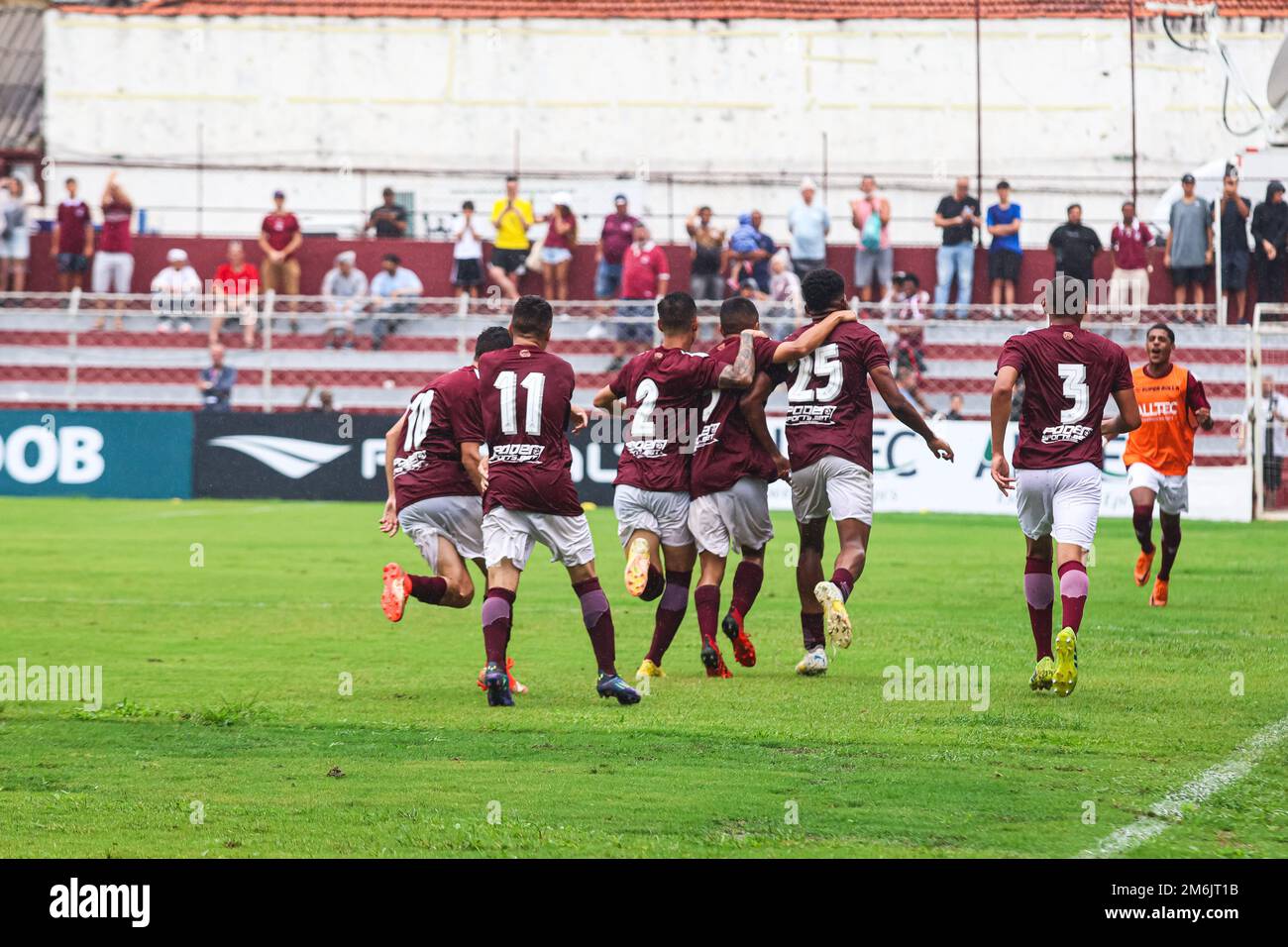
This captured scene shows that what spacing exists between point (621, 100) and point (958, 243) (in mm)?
14229

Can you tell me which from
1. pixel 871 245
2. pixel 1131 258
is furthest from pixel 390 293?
pixel 1131 258

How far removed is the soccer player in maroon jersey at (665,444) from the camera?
1075 centimetres

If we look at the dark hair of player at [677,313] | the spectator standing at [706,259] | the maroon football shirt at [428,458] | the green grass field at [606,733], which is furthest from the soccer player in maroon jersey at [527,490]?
the spectator standing at [706,259]

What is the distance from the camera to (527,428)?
9.98 meters

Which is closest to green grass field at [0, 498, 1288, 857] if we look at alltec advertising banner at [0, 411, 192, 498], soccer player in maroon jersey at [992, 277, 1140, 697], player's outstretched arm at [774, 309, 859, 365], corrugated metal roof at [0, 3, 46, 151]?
soccer player in maroon jersey at [992, 277, 1140, 697]

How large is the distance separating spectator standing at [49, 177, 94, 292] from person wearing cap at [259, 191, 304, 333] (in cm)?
293

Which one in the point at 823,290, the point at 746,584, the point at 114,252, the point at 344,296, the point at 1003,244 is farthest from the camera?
the point at 114,252

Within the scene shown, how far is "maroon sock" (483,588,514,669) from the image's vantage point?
988 cm

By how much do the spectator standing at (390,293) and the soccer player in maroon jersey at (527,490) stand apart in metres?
20.3

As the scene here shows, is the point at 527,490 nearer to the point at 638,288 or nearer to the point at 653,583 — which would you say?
the point at 653,583

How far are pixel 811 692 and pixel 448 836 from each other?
4.09 m
